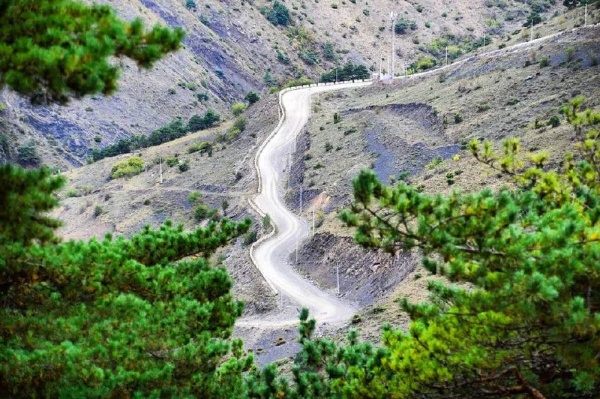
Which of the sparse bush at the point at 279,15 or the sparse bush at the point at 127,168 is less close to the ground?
the sparse bush at the point at 279,15

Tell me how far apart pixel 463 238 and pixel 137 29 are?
14.7ft

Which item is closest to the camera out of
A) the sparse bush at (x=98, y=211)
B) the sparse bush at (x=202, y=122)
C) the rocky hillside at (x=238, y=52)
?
the sparse bush at (x=98, y=211)

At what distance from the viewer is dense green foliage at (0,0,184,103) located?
21.2ft

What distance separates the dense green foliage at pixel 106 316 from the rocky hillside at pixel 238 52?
2290 inches

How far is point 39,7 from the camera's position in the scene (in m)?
7.35

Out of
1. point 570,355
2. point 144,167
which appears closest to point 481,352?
point 570,355

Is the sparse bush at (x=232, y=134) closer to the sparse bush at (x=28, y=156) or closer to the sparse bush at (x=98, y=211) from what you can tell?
the sparse bush at (x=98, y=211)

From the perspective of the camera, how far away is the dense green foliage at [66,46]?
6.46m

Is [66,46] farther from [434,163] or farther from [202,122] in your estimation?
[202,122]

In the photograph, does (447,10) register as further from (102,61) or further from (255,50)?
(102,61)

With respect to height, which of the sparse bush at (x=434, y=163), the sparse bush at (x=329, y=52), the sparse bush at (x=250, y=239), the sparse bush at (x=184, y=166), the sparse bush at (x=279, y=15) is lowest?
the sparse bush at (x=250, y=239)

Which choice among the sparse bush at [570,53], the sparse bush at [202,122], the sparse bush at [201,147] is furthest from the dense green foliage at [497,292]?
the sparse bush at [202,122]

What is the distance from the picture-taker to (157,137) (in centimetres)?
7131

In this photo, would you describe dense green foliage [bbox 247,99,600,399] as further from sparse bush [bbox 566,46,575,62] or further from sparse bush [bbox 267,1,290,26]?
sparse bush [bbox 267,1,290,26]
